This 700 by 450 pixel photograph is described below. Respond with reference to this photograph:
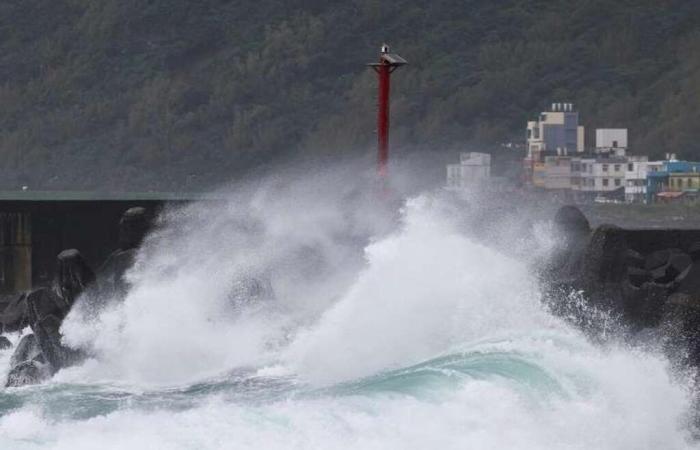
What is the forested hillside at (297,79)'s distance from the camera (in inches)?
2928

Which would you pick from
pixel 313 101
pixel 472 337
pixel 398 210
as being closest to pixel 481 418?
pixel 472 337

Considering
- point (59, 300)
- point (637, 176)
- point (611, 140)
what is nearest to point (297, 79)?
point (611, 140)

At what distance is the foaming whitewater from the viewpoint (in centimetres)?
1312

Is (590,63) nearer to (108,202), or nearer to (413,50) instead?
(413,50)

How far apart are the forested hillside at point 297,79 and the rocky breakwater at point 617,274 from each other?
2014 inches

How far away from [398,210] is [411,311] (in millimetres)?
2404

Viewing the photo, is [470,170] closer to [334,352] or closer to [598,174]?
[598,174]

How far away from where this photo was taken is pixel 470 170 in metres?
63.9

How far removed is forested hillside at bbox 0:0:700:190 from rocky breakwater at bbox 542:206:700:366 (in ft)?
168

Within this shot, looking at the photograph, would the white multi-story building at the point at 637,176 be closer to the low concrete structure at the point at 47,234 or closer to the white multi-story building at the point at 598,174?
the white multi-story building at the point at 598,174

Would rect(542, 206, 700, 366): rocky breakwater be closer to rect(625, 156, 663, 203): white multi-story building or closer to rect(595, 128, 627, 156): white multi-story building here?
rect(625, 156, 663, 203): white multi-story building

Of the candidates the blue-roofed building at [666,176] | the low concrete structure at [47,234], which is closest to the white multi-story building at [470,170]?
the blue-roofed building at [666,176]

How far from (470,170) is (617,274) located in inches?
1854

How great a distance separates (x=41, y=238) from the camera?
65.9 ft
